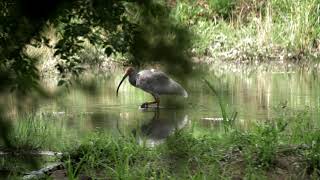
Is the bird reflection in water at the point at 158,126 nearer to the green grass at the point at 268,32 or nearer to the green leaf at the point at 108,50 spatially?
the green leaf at the point at 108,50

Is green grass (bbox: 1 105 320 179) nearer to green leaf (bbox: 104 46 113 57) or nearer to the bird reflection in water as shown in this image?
green leaf (bbox: 104 46 113 57)

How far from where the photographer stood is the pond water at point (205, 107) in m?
7.89

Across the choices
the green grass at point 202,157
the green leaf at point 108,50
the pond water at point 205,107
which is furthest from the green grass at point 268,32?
the green leaf at point 108,50

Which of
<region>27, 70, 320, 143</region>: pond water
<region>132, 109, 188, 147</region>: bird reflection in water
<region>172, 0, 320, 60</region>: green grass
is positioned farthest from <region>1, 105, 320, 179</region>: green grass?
<region>172, 0, 320, 60</region>: green grass

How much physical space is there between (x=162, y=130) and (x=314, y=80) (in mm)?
6134

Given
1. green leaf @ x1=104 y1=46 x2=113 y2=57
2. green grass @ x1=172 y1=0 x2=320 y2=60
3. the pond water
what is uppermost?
green grass @ x1=172 y1=0 x2=320 y2=60

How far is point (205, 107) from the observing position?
9.73 m

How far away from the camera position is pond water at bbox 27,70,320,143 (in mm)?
7895

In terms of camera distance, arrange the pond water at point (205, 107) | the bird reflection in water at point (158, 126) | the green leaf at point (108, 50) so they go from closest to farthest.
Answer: the green leaf at point (108, 50)
the bird reflection in water at point (158, 126)
the pond water at point (205, 107)

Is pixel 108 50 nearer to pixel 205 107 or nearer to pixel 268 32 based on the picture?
pixel 205 107

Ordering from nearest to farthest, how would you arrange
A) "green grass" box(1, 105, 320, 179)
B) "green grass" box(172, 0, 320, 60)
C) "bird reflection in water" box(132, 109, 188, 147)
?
1. "green grass" box(1, 105, 320, 179)
2. "bird reflection in water" box(132, 109, 188, 147)
3. "green grass" box(172, 0, 320, 60)

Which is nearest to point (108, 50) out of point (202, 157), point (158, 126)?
point (202, 157)

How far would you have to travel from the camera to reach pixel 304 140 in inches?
218

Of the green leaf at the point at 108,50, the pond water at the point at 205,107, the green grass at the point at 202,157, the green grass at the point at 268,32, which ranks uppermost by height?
the green grass at the point at 268,32
